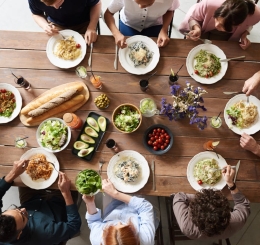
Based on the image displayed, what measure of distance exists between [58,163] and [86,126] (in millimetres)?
348

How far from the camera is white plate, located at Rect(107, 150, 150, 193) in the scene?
1.99 metres

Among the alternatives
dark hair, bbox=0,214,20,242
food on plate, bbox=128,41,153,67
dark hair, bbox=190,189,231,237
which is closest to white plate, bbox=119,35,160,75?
food on plate, bbox=128,41,153,67

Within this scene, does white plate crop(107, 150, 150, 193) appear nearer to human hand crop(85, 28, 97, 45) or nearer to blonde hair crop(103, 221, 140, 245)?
blonde hair crop(103, 221, 140, 245)

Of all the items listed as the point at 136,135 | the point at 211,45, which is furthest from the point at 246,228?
the point at 211,45

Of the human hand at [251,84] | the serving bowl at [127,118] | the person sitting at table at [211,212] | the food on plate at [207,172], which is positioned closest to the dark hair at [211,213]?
the person sitting at table at [211,212]

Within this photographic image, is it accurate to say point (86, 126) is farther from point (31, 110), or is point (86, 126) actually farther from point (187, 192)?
point (187, 192)

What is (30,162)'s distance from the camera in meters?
2.02

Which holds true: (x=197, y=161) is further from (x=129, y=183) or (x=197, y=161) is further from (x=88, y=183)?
(x=88, y=183)

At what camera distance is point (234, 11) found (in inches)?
78.2

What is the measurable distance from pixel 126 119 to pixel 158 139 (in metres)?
0.28

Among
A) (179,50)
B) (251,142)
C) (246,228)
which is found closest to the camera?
(251,142)

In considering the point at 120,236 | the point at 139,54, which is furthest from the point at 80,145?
the point at 139,54

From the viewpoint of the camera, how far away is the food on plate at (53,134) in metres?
2.02

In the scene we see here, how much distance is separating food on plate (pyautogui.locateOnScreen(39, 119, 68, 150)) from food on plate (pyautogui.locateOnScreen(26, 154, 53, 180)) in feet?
0.42
